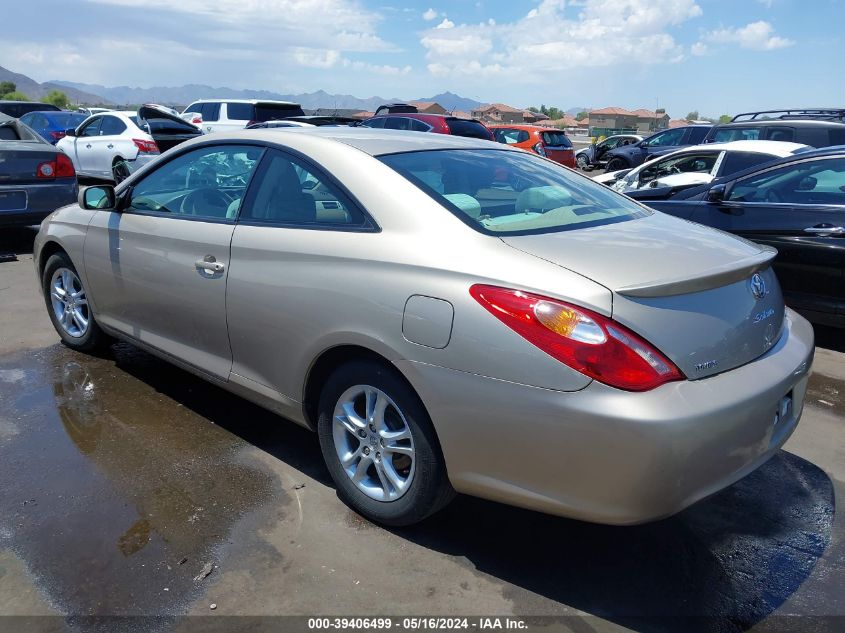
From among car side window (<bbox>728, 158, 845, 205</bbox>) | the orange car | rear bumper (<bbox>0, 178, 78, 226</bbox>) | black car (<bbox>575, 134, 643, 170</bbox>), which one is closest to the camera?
car side window (<bbox>728, 158, 845, 205</bbox>)

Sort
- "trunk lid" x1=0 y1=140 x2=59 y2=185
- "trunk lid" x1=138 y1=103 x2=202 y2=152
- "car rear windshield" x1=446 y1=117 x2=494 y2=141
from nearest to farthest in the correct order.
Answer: "trunk lid" x1=0 y1=140 x2=59 y2=185 → "trunk lid" x1=138 y1=103 x2=202 y2=152 → "car rear windshield" x1=446 y1=117 x2=494 y2=141

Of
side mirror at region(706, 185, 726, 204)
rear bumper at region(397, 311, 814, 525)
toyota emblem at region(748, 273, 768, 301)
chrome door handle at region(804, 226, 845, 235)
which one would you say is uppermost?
toyota emblem at region(748, 273, 768, 301)

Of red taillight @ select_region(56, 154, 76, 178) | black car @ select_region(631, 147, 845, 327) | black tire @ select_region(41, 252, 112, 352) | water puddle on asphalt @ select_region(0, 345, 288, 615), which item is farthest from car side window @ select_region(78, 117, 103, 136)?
black car @ select_region(631, 147, 845, 327)

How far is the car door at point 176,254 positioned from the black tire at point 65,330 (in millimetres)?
299

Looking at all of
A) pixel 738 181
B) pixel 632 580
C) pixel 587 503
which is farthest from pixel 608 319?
pixel 738 181

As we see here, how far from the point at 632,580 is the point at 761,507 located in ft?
3.01

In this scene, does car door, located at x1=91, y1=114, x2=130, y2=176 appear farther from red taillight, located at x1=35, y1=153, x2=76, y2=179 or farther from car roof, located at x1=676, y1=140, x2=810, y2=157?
car roof, located at x1=676, y1=140, x2=810, y2=157

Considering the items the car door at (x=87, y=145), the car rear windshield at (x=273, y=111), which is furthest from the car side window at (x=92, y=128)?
the car rear windshield at (x=273, y=111)

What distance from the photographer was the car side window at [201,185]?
3.59 metres

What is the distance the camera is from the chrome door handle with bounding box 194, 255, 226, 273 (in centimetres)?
342

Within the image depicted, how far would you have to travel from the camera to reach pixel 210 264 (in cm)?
Answer: 347

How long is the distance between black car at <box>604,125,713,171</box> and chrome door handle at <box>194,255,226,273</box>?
1654 centimetres

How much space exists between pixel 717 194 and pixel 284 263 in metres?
4.00

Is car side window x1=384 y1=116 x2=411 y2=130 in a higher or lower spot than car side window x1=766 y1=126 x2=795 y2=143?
lower
